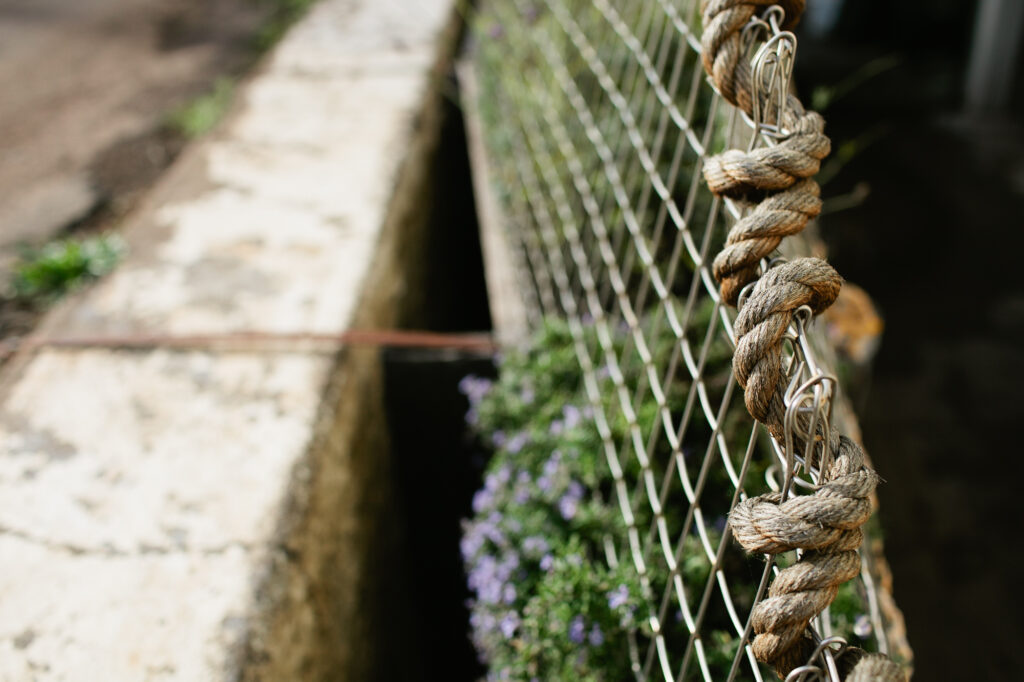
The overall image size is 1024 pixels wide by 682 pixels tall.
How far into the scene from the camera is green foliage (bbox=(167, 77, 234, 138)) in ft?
9.96

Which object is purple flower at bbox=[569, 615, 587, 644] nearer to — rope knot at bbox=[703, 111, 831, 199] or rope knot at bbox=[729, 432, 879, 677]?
rope knot at bbox=[729, 432, 879, 677]

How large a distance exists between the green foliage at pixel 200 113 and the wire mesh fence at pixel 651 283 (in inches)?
43.7

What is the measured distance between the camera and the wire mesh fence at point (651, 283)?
42.7 inches

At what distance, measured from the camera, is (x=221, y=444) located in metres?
1.47

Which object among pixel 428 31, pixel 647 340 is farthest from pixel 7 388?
pixel 428 31

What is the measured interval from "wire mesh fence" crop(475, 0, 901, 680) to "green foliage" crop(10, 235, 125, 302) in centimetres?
113

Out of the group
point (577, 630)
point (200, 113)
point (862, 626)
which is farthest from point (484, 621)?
point (200, 113)

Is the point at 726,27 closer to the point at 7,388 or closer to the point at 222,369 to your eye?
the point at 222,369

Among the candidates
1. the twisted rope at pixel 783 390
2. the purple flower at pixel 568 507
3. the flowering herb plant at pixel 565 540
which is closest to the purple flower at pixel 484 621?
the flowering herb plant at pixel 565 540

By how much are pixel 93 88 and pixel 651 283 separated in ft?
9.89

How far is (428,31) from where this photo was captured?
135 inches

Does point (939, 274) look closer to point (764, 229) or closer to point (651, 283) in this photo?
point (651, 283)

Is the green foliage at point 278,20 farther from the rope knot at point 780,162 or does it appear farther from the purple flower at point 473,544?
the rope knot at point 780,162

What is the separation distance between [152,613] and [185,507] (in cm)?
21
